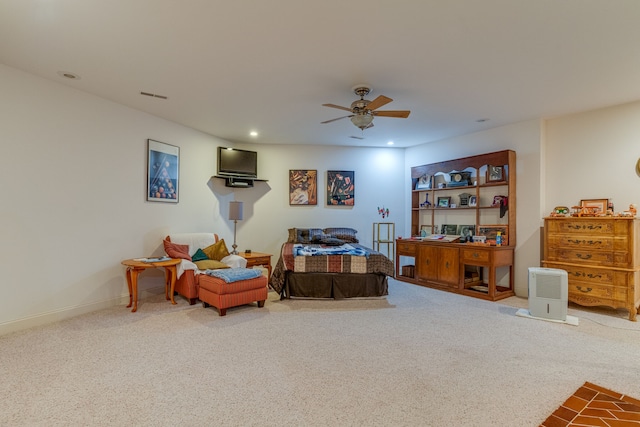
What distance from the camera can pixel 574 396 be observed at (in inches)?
84.2

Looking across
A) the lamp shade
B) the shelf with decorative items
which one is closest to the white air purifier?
the shelf with decorative items

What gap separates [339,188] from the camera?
21.9 ft

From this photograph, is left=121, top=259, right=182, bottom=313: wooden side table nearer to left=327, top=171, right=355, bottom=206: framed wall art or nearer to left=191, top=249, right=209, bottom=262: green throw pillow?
left=191, top=249, right=209, bottom=262: green throw pillow

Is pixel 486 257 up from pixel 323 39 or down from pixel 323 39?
down

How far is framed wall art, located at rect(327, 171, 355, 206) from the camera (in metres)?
6.68

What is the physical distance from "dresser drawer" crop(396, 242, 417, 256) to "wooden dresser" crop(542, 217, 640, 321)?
2011 mm

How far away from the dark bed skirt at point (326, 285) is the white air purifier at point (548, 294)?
2.07 m

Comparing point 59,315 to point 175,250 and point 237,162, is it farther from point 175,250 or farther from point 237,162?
point 237,162

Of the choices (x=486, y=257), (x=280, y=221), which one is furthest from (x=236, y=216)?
(x=486, y=257)

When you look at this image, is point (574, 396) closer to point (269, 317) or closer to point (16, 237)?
point (269, 317)

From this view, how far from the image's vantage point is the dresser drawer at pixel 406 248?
577 cm

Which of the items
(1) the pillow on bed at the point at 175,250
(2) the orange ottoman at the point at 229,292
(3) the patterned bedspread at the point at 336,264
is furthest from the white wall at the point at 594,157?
(1) the pillow on bed at the point at 175,250

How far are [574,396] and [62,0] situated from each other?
15.0 feet

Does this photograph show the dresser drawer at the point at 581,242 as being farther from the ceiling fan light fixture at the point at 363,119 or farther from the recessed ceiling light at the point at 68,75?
the recessed ceiling light at the point at 68,75
